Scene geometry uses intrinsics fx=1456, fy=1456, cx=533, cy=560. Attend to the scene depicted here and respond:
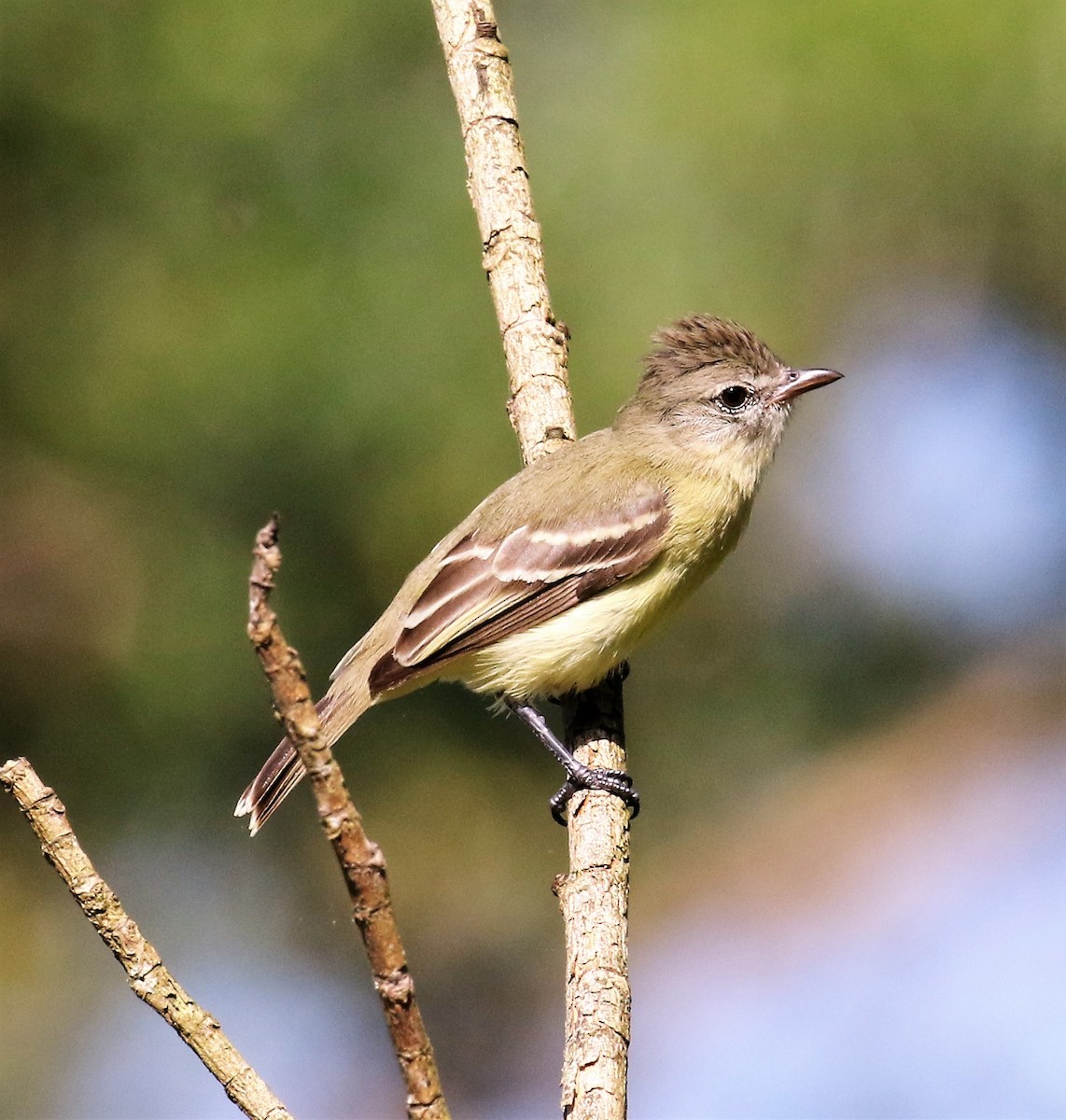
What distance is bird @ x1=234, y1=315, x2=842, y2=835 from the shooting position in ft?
11.0

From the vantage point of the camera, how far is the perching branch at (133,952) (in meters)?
1.69

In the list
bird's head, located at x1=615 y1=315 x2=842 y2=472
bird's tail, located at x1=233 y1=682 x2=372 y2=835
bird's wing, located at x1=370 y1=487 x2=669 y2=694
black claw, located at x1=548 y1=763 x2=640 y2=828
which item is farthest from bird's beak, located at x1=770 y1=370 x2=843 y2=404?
bird's tail, located at x1=233 y1=682 x2=372 y2=835

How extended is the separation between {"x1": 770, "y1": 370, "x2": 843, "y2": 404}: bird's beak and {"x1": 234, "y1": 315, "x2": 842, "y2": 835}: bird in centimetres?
1

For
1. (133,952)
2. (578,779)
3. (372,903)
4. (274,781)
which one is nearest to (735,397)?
A: (578,779)

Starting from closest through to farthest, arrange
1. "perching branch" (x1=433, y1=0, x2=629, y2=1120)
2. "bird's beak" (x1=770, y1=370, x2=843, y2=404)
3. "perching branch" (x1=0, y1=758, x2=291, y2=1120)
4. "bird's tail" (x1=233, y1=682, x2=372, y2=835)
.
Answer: "perching branch" (x1=0, y1=758, x2=291, y2=1120), "perching branch" (x1=433, y1=0, x2=629, y2=1120), "bird's tail" (x1=233, y1=682, x2=372, y2=835), "bird's beak" (x1=770, y1=370, x2=843, y2=404)

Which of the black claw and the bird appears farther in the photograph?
Answer: the bird

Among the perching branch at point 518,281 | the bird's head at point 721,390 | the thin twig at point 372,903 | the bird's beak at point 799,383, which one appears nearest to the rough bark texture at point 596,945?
the perching branch at point 518,281

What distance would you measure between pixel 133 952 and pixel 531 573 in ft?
5.87

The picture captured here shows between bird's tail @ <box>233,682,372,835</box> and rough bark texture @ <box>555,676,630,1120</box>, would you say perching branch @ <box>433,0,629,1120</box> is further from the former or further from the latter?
bird's tail @ <box>233,682,372,835</box>

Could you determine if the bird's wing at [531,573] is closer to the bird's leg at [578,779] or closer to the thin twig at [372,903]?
the bird's leg at [578,779]

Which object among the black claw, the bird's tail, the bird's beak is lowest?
the black claw

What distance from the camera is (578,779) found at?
Answer: 119 inches

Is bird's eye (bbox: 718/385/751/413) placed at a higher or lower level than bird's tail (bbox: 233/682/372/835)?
higher

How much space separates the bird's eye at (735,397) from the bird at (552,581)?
0.14m
